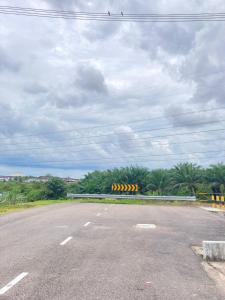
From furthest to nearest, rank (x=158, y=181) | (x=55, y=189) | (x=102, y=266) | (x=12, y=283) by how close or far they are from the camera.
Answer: (x=55, y=189) < (x=158, y=181) < (x=102, y=266) < (x=12, y=283)

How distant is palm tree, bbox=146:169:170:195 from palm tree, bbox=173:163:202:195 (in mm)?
2201

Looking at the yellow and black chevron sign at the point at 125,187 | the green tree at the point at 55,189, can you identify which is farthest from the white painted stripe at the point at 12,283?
the green tree at the point at 55,189

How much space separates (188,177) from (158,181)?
19.0 ft

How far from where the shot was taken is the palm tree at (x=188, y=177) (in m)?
57.1

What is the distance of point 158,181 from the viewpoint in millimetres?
61562

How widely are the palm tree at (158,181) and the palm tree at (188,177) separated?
2.20 metres

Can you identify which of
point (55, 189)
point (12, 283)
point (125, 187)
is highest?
point (55, 189)

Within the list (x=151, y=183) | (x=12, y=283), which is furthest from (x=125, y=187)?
(x=12, y=283)

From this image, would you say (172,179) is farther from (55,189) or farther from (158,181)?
(55,189)

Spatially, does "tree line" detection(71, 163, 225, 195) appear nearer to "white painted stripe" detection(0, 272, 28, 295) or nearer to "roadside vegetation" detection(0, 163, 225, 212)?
"roadside vegetation" detection(0, 163, 225, 212)

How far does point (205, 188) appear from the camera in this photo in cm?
5441

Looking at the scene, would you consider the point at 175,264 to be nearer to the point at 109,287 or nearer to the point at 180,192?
the point at 109,287

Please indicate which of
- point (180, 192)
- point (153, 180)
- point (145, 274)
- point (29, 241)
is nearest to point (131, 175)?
point (153, 180)

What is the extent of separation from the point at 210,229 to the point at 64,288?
1167 cm
